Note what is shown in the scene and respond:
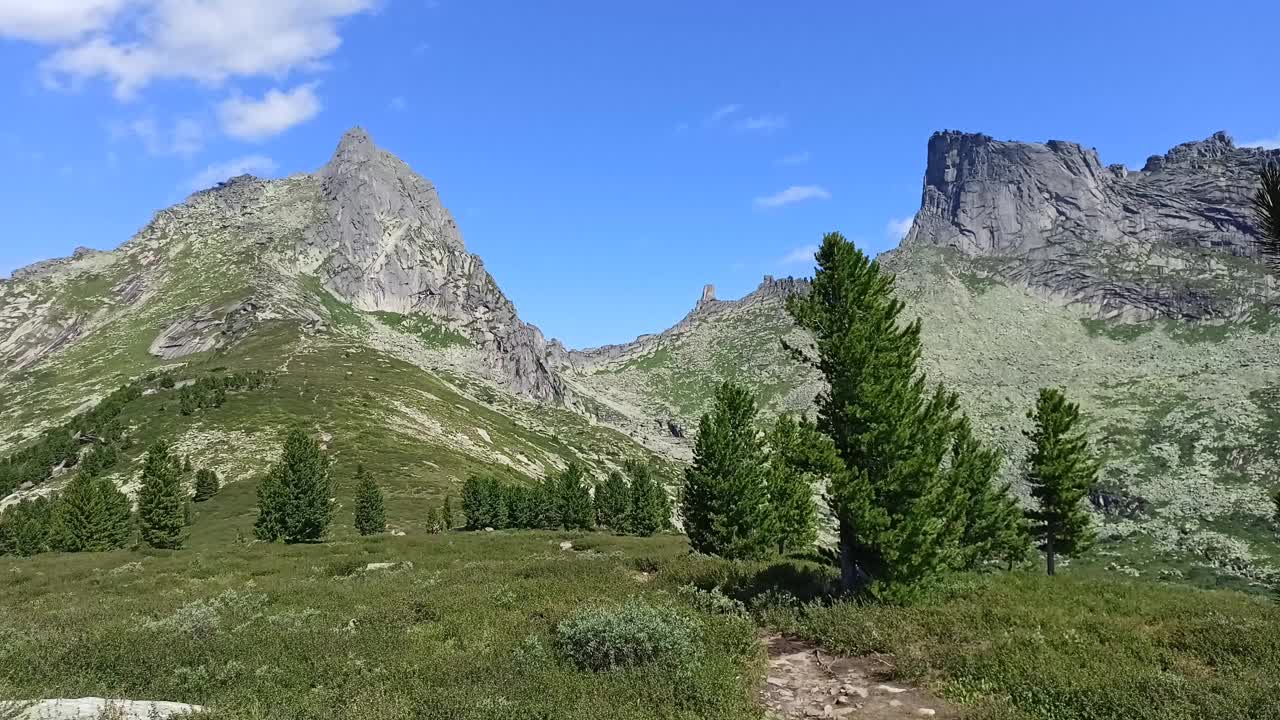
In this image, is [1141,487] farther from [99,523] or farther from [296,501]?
[99,523]

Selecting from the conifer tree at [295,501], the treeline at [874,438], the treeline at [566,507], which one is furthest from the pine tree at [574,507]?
the treeline at [874,438]

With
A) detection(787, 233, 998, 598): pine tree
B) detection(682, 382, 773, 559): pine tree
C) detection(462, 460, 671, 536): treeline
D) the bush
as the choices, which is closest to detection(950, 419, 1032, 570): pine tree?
detection(682, 382, 773, 559): pine tree

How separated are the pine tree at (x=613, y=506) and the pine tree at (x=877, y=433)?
7377 cm

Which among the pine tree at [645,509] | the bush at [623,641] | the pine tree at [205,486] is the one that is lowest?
the pine tree at [645,509]

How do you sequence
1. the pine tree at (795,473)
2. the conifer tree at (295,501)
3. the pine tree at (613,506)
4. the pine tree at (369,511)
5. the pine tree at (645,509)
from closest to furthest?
the pine tree at (795,473) → the conifer tree at (295,501) → the pine tree at (369,511) → the pine tree at (645,509) → the pine tree at (613,506)

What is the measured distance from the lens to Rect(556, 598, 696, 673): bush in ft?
43.2

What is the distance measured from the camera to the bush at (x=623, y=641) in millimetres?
13177

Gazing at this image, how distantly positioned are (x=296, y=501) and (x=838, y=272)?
5748 cm

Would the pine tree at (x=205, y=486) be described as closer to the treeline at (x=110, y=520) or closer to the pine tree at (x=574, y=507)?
the treeline at (x=110, y=520)

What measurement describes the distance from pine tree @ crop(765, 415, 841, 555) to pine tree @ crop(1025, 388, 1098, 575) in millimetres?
14569

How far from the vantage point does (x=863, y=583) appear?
18.9m

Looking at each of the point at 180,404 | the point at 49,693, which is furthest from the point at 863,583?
the point at 180,404

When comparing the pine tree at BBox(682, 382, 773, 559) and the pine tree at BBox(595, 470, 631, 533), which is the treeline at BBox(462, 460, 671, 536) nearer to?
the pine tree at BBox(595, 470, 631, 533)

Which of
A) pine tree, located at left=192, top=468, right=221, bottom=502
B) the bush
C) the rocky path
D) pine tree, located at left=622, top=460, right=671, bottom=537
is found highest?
pine tree, located at left=192, top=468, right=221, bottom=502
